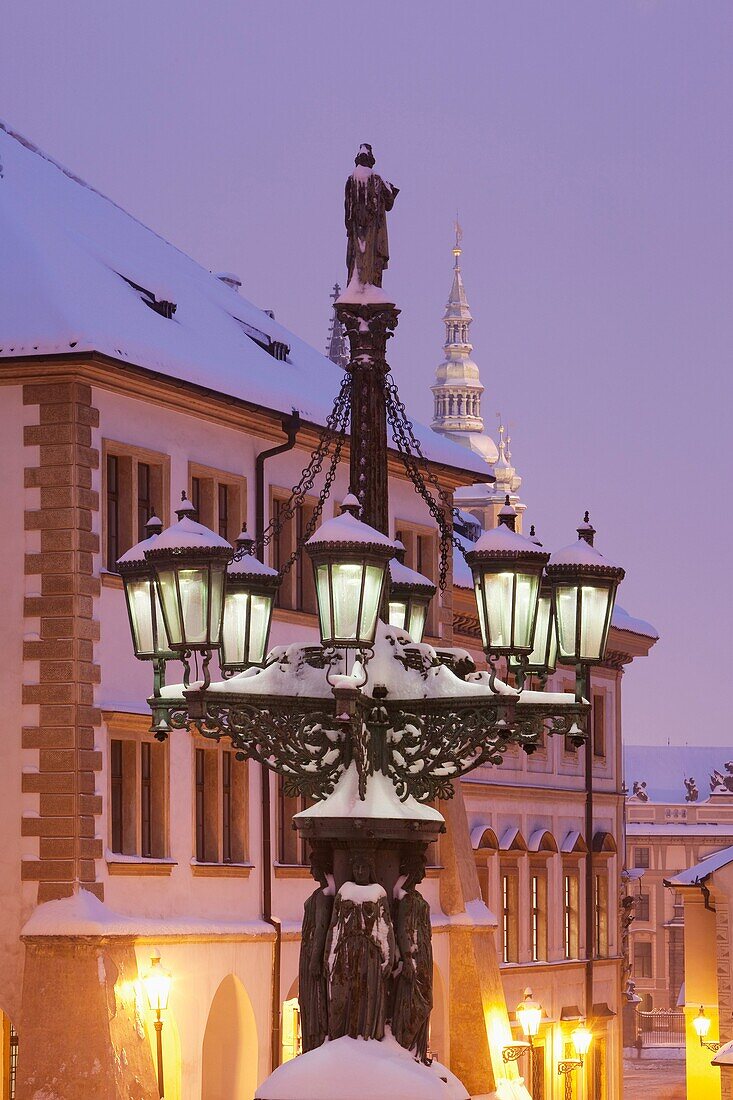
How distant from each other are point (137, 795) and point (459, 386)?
98091 mm

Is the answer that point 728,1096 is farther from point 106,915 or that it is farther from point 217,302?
point 106,915

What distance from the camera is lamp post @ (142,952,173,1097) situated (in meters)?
32.8

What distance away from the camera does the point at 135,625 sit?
18.6 m

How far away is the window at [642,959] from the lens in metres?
139

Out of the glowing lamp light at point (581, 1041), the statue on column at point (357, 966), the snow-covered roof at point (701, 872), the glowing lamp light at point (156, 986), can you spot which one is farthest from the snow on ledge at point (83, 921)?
the snow-covered roof at point (701, 872)

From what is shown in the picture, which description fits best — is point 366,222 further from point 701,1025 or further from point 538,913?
point 701,1025

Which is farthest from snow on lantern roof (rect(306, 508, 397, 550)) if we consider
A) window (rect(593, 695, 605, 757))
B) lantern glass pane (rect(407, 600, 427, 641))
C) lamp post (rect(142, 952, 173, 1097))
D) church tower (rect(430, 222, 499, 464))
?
church tower (rect(430, 222, 499, 464))

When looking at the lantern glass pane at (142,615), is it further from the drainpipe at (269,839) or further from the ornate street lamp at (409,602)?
the drainpipe at (269,839)

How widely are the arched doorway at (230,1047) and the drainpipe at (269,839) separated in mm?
407

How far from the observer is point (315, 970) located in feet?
55.5

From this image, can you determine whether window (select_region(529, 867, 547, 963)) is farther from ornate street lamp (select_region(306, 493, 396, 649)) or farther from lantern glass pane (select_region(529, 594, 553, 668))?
ornate street lamp (select_region(306, 493, 396, 649))

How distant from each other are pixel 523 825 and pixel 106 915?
74.5 feet

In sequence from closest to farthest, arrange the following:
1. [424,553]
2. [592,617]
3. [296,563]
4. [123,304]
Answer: [592,617] < [123,304] < [296,563] < [424,553]

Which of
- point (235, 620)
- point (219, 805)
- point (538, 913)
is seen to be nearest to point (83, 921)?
point (219, 805)
